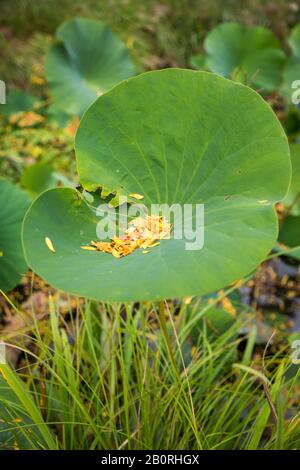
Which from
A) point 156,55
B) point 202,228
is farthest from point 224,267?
point 156,55

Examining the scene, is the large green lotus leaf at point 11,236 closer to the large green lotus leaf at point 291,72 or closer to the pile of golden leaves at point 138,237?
the pile of golden leaves at point 138,237

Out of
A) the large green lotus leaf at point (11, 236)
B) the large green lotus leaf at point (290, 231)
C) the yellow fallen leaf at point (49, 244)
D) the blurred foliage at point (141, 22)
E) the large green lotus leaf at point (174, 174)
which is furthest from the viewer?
the blurred foliage at point (141, 22)

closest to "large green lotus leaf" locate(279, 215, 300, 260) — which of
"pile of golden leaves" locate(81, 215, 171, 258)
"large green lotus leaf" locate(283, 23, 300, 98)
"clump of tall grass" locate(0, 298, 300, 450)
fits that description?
"clump of tall grass" locate(0, 298, 300, 450)

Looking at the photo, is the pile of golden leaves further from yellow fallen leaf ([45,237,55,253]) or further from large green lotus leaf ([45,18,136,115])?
large green lotus leaf ([45,18,136,115])

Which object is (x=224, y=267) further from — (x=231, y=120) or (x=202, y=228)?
(x=231, y=120)

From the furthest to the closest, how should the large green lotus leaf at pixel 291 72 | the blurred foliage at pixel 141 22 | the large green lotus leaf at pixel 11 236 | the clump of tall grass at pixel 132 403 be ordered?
the blurred foliage at pixel 141 22 → the large green lotus leaf at pixel 291 72 → the large green lotus leaf at pixel 11 236 → the clump of tall grass at pixel 132 403

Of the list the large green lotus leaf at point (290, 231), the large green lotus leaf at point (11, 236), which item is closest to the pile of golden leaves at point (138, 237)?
the large green lotus leaf at point (11, 236)

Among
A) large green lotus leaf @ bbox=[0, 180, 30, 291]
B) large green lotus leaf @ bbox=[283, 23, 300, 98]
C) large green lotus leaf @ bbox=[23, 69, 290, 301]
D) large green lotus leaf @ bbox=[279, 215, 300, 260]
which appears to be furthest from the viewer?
large green lotus leaf @ bbox=[283, 23, 300, 98]
